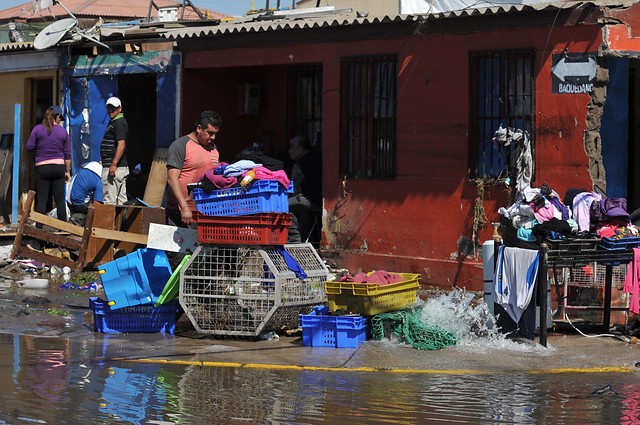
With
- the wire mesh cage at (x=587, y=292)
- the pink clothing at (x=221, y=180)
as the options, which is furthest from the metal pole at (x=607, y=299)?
the pink clothing at (x=221, y=180)

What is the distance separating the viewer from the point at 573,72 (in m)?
12.4

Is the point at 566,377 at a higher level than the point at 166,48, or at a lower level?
lower

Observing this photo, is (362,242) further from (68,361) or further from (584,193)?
(68,361)

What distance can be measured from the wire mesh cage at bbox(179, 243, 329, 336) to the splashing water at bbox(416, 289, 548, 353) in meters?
1.21

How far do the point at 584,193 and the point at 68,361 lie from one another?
4.87m

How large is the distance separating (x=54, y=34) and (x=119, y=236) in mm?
4893

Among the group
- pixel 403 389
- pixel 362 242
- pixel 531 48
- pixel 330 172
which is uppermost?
pixel 531 48

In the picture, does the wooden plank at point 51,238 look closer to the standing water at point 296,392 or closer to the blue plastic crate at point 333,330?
the standing water at point 296,392

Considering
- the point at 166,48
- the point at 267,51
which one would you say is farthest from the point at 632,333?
the point at 166,48

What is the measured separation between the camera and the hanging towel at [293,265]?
10406 millimetres

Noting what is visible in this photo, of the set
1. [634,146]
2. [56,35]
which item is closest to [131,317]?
[634,146]

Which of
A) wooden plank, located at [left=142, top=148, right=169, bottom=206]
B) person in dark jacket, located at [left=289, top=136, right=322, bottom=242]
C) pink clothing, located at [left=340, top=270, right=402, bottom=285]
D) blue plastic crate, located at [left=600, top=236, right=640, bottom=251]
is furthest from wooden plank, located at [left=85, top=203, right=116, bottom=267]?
blue plastic crate, located at [left=600, top=236, right=640, bottom=251]

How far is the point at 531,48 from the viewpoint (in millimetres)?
12820

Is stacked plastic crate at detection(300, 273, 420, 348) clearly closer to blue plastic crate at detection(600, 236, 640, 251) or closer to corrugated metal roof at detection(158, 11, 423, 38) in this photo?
blue plastic crate at detection(600, 236, 640, 251)
